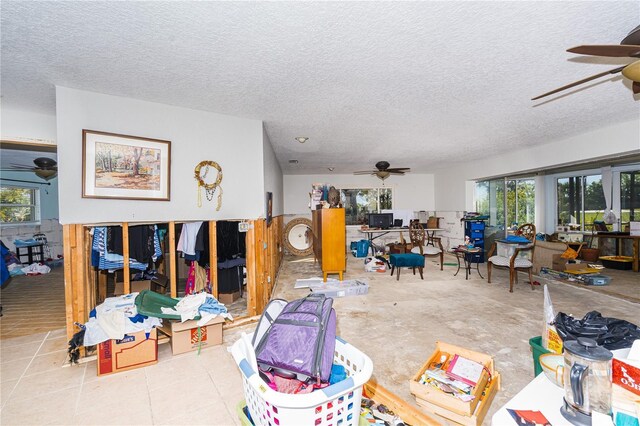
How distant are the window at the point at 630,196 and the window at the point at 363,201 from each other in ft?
18.8

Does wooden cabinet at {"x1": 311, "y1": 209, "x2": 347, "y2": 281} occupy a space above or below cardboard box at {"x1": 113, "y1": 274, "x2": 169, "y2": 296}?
above

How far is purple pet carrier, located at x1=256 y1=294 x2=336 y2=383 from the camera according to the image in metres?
1.47

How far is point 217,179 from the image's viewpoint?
11.4 feet

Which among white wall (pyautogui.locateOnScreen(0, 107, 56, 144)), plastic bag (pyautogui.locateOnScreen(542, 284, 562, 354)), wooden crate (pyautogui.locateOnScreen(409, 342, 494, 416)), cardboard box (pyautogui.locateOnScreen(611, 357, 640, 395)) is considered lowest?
wooden crate (pyautogui.locateOnScreen(409, 342, 494, 416))

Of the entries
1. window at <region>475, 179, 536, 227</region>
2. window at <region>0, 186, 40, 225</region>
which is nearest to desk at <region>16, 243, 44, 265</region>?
window at <region>0, 186, 40, 225</region>

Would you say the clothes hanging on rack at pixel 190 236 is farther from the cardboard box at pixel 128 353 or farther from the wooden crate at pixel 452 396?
the wooden crate at pixel 452 396

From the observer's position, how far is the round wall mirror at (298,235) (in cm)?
828

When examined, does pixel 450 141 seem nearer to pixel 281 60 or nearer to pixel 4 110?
pixel 281 60

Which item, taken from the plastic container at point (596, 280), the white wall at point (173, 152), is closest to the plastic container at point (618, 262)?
the plastic container at point (596, 280)

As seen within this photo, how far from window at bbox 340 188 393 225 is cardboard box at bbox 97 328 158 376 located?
7.06 m

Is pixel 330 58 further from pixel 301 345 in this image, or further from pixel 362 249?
pixel 362 249

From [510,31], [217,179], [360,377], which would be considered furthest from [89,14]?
[510,31]

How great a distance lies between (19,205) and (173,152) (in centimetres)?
709

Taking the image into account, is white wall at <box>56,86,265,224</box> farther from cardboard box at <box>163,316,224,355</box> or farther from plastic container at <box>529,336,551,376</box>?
plastic container at <box>529,336,551,376</box>
